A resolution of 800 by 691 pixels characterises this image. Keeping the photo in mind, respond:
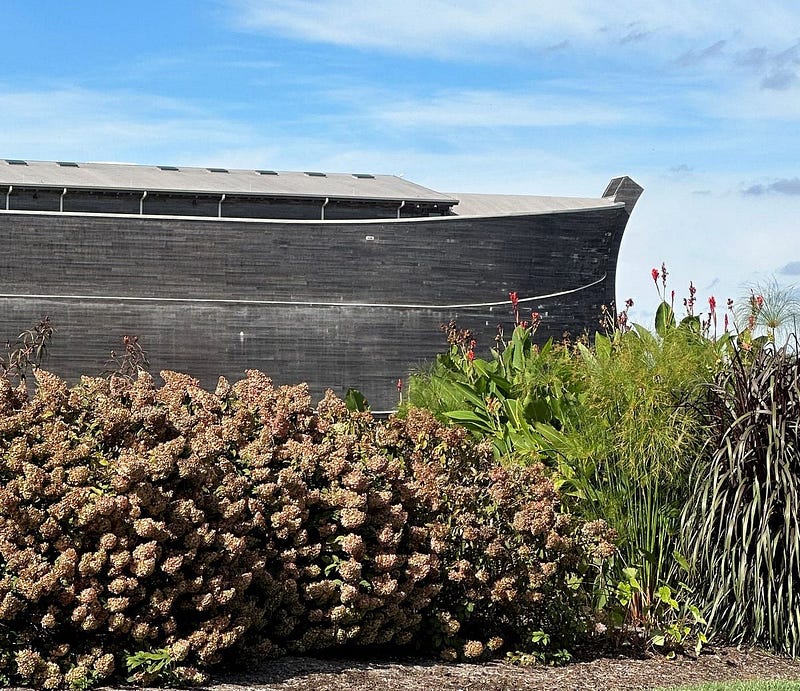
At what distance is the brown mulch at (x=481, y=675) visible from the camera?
388 cm

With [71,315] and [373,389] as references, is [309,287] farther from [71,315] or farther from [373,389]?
[71,315]

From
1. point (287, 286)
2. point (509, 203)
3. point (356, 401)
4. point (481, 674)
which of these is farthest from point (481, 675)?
point (509, 203)

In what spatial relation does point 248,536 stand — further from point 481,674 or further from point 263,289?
point 263,289

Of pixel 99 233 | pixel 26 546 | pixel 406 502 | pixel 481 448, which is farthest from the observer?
pixel 99 233

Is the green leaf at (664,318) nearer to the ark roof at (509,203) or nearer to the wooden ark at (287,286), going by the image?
the wooden ark at (287,286)

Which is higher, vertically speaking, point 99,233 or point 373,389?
point 99,233

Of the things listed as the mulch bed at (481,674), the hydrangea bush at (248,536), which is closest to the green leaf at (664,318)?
the hydrangea bush at (248,536)

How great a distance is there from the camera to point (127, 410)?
155 inches

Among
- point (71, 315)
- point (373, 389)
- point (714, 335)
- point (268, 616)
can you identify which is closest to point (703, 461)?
point (714, 335)

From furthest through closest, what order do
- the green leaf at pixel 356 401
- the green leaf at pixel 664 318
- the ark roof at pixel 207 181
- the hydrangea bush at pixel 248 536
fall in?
1. the ark roof at pixel 207 181
2. the green leaf at pixel 356 401
3. the green leaf at pixel 664 318
4. the hydrangea bush at pixel 248 536

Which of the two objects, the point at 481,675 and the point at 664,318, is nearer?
the point at 481,675

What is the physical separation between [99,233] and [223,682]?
40.7 feet

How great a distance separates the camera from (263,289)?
1573 centimetres

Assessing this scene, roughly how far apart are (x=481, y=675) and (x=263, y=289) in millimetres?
12047
